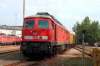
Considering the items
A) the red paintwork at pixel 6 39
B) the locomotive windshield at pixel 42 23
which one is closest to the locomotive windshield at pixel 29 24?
the locomotive windshield at pixel 42 23

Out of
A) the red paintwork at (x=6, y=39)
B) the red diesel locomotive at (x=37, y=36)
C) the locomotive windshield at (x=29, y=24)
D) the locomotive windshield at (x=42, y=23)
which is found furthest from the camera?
the red paintwork at (x=6, y=39)

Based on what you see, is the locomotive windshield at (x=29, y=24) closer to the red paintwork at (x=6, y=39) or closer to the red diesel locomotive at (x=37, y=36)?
the red diesel locomotive at (x=37, y=36)

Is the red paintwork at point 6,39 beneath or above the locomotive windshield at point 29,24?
beneath

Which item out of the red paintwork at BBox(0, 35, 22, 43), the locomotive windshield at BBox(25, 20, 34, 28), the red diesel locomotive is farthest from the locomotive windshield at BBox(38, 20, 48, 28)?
the red paintwork at BBox(0, 35, 22, 43)

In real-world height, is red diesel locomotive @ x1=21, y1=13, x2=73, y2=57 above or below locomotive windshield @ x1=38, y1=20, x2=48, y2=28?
below

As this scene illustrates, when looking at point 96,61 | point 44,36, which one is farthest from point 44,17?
point 96,61

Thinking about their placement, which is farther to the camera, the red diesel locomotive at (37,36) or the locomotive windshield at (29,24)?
the locomotive windshield at (29,24)

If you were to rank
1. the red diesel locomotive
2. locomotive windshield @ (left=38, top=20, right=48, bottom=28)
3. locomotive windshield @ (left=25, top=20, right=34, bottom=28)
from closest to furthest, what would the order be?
1. the red diesel locomotive
2. locomotive windshield @ (left=38, top=20, right=48, bottom=28)
3. locomotive windshield @ (left=25, top=20, right=34, bottom=28)

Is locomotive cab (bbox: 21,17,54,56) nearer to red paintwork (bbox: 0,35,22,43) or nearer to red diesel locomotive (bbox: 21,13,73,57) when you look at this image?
red diesel locomotive (bbox: 21,13,73,57)

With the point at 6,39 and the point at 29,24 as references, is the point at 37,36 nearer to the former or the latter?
the point at 29,24

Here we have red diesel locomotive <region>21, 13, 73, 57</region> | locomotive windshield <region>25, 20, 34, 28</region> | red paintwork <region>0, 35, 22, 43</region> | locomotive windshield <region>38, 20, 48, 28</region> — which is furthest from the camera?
red paintwork <region>0, 35, 22, 43</region>

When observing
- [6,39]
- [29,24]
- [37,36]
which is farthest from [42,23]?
[6,39]

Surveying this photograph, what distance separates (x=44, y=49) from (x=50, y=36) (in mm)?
1325

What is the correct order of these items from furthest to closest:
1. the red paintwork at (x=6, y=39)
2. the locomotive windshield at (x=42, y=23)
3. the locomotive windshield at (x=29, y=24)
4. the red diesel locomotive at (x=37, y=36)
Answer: the red paintwork at (x=6, y=39) → the locomotive windshield at (x=29, y=24) → the locomotive windshield at (x=42, y=23) → the red diesel locomotive at (x=37, y=36)
